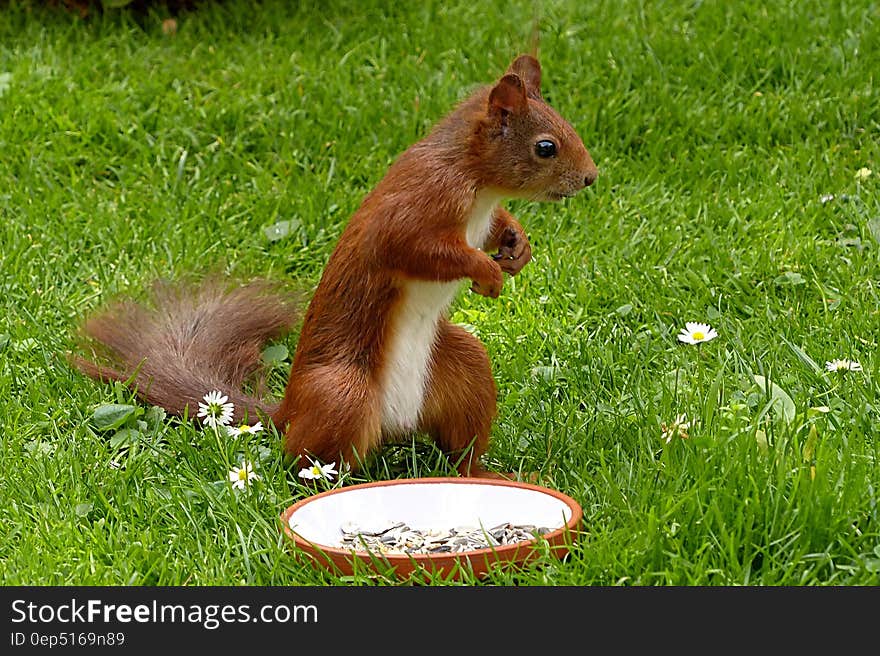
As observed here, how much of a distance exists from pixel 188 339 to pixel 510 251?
3.25ft

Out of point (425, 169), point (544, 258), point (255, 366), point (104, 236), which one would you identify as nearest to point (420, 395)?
point (425, 169)

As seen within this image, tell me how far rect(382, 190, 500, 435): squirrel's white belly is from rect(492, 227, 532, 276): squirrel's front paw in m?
0.05

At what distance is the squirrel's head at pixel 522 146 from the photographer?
2768 millimetres

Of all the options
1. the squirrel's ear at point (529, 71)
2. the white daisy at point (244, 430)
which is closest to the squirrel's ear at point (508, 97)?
the squirrel's ear at point (529, 71)

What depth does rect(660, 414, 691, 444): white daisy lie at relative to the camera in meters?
2.77

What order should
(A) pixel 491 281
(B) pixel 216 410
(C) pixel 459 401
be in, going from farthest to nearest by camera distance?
(B) pixel 216 410, (C) pixel 459 401, (A) pixel 491 281

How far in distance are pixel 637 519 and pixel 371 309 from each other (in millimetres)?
738

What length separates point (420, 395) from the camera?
3.00 meters

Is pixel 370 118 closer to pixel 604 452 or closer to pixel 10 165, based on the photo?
pixel 10 165

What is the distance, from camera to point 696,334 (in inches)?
138

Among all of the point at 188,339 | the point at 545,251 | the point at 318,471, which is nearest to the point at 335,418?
the point at 318,471

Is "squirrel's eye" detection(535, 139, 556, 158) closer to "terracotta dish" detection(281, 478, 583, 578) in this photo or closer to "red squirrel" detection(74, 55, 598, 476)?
"red squirrel" detection(74, 55, 598, 476)

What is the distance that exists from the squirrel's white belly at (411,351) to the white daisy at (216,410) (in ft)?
1.38

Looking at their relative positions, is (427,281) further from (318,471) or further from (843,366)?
(843,366)
